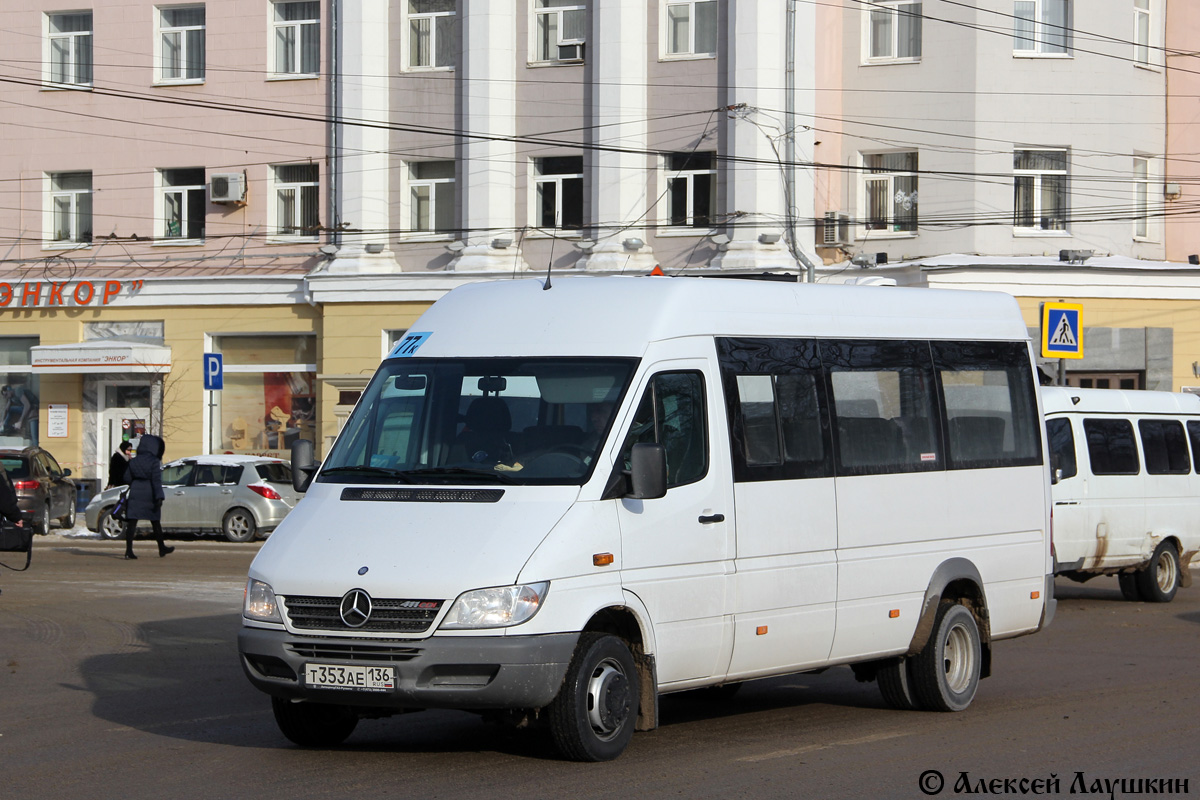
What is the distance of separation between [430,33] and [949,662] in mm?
25596

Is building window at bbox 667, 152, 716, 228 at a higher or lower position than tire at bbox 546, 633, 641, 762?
higher

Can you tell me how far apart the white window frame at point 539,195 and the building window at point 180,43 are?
321 inches

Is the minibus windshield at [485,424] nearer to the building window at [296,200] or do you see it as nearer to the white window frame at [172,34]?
the building window at [296,200]

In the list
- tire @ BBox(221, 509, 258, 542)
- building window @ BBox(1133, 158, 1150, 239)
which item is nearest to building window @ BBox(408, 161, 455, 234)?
tire @ BBox(221, 509, 258, 542)

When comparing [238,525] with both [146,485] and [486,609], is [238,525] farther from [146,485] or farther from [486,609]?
[486,609]

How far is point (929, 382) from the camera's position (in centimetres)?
1040

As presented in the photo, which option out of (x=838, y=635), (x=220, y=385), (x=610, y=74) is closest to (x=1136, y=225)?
(x=610, y=74)

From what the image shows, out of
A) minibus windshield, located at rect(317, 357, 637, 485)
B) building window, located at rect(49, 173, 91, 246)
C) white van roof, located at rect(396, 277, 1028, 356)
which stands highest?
building window, located at rect(49, 173, 91, 246)

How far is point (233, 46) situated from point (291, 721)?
2844cm

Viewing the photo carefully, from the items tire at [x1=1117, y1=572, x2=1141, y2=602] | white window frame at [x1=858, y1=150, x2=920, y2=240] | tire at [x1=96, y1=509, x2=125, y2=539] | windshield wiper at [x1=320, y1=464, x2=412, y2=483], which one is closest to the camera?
windshield wiper at [x1=320, y1=464, x2=412, y2=483]

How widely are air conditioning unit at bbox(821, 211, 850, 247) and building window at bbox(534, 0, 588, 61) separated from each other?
19.5 feet

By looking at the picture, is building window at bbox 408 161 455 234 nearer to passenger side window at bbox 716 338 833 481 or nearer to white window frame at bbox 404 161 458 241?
white window frame at bbox 404 161 458 241

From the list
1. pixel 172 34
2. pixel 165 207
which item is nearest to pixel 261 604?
pixel 165 207

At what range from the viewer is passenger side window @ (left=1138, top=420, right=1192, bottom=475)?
1800 cm
